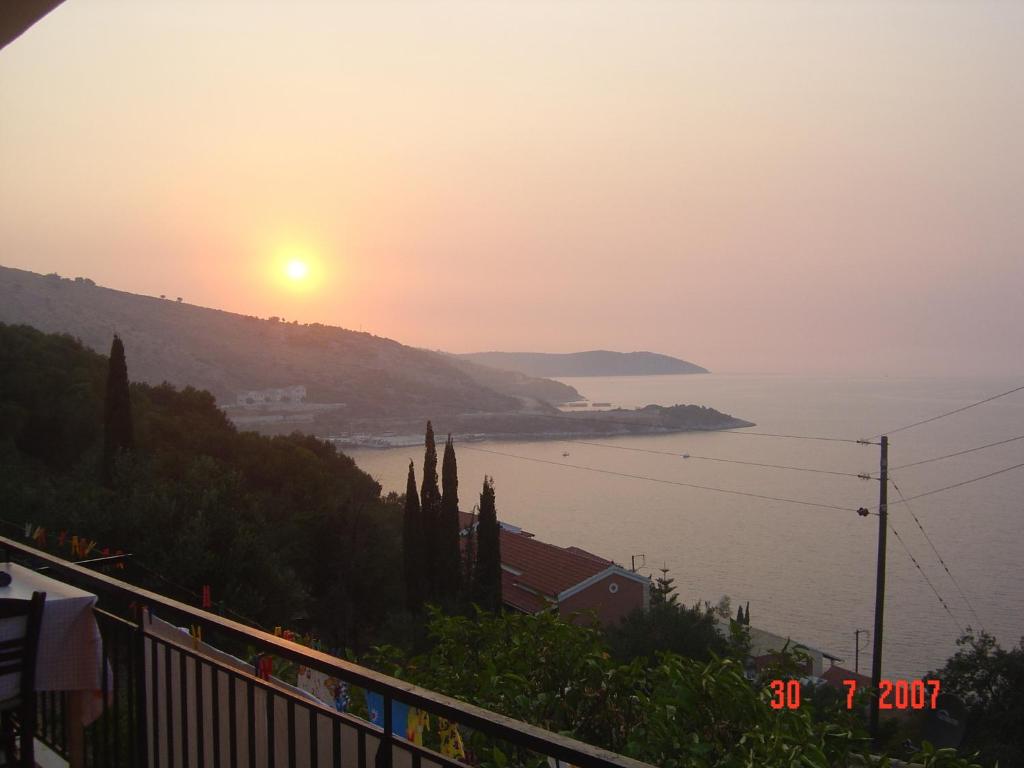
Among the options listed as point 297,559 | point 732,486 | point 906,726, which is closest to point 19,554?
point 297,559

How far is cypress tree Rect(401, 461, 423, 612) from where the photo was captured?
19.7 meters

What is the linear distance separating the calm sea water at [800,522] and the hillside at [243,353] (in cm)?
1737

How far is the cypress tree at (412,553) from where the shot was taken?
1969 cm

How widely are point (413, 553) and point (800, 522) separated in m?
30.2

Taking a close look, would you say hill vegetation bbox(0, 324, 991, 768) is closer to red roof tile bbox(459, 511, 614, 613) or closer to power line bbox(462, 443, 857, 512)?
red roof tile bbox(459, 511, 614, 613)

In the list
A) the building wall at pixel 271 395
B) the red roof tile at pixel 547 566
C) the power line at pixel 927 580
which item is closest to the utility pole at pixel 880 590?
the red roof tile at pixel 547 566

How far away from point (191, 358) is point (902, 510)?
209 feet

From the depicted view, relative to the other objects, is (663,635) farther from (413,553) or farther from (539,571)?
(539,571)

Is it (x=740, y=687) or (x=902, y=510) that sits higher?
(x=740, y=687)

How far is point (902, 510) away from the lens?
46.5 meters

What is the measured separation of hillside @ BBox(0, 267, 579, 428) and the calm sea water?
57.0 ft

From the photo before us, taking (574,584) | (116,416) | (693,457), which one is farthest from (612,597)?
(693,457)

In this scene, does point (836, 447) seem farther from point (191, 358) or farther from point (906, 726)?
point (191, 358)

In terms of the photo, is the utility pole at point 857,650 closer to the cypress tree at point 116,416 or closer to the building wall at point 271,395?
the cypress tree at point 116,416
